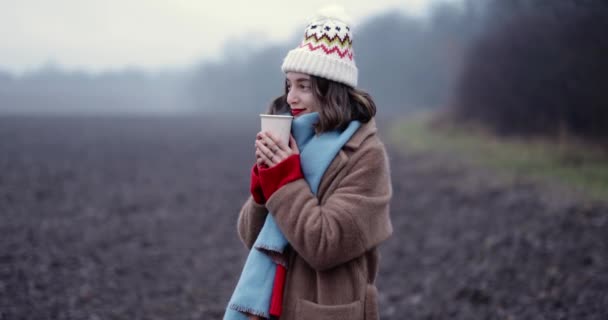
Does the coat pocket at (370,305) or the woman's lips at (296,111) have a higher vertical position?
the woman's lips at (296,111)

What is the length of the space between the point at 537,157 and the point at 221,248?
27.9ft

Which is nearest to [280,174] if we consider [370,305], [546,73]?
[370,305]

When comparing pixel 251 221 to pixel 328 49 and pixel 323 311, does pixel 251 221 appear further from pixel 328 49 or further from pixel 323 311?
pixel 328 49

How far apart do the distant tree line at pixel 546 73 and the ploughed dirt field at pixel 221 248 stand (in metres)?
3.83

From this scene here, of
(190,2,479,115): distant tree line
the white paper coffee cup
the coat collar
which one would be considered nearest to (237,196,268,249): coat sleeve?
the white paper coffee cup

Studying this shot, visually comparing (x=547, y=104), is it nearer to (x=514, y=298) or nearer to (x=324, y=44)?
(x=514, y=298)

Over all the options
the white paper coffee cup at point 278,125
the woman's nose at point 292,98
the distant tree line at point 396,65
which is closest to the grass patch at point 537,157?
the woman's nose at point 292,98

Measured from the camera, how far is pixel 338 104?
222cm

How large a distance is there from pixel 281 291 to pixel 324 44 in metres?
1.02

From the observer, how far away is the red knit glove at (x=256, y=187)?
2188mm

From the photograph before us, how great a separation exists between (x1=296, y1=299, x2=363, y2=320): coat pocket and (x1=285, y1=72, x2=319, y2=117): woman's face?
2.56 ft

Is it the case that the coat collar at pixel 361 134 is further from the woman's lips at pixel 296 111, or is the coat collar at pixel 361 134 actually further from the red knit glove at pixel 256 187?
Result: the red knit glove at pixel 256 187

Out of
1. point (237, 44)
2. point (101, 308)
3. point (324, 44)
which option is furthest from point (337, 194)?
point (237, 44)

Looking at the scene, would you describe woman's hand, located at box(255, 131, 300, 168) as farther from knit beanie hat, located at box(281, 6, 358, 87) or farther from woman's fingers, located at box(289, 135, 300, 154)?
knit beanie hat, located at box(281, 6, 358, 87)
